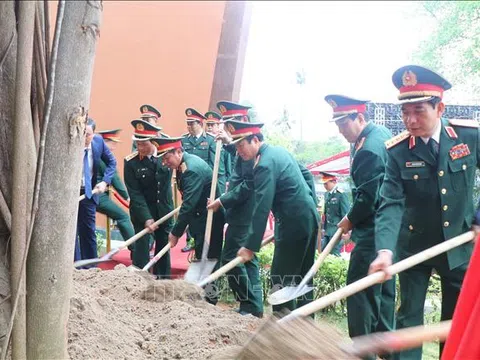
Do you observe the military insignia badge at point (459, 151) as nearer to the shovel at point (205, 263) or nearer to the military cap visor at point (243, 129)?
the military cap visor at point (243, 129)

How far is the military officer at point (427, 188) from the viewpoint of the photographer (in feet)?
11.3

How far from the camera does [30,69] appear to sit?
6.44ft

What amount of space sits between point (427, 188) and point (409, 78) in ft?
2.20

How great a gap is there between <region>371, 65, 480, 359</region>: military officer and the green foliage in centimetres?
103

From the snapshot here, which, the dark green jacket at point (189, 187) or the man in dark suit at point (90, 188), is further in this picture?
the man in dark suit at point (90, 188)

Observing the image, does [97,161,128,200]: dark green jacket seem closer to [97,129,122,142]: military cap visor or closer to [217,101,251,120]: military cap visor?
[97,129,122,142]: military cap visor

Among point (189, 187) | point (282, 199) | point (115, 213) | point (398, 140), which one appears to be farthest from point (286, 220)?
point (115, 213)

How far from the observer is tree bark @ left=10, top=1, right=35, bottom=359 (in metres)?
1.94

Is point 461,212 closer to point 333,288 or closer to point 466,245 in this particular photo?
point 466,245

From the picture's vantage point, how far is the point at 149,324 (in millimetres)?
3686

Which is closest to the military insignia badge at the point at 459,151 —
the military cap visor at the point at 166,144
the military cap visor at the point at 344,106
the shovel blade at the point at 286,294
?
the military cap visor at the point at 344,106

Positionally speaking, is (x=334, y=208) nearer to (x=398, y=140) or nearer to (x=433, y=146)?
(x=398, y=140)

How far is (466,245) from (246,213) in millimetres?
2500

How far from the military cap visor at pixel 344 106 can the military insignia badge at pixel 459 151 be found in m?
1.02
